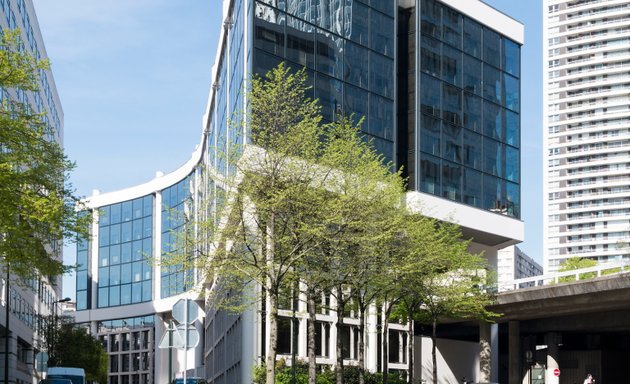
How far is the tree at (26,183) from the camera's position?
2964 centimetres

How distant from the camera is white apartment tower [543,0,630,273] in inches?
7574

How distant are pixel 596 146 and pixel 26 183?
174920 millimetres

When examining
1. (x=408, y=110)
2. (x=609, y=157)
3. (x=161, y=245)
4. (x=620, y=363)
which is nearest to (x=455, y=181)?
(x=408, y=110)

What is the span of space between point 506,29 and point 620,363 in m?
29.7

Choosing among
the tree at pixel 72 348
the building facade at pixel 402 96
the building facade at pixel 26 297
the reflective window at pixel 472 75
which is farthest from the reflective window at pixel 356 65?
the tree at pixel 72 348

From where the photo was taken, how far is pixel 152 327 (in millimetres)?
128625

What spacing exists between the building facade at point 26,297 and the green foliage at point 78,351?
205 centimetres

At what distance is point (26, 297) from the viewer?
265 feet

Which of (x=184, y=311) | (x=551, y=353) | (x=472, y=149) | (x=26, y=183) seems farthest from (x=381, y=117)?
(x=184, y=311)

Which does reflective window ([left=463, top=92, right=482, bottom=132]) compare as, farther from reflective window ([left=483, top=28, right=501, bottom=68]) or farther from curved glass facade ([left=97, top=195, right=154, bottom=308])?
curved glass facade ([left=97, top=195, right=154, bottom=308])

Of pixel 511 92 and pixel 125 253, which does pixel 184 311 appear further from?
pixel 125 253

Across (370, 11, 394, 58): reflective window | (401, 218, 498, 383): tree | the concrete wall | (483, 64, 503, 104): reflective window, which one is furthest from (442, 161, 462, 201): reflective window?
the concrete wall

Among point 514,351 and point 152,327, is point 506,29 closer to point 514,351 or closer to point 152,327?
point 514,351

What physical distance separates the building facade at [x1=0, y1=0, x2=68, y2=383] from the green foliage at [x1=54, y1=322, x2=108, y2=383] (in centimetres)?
205
